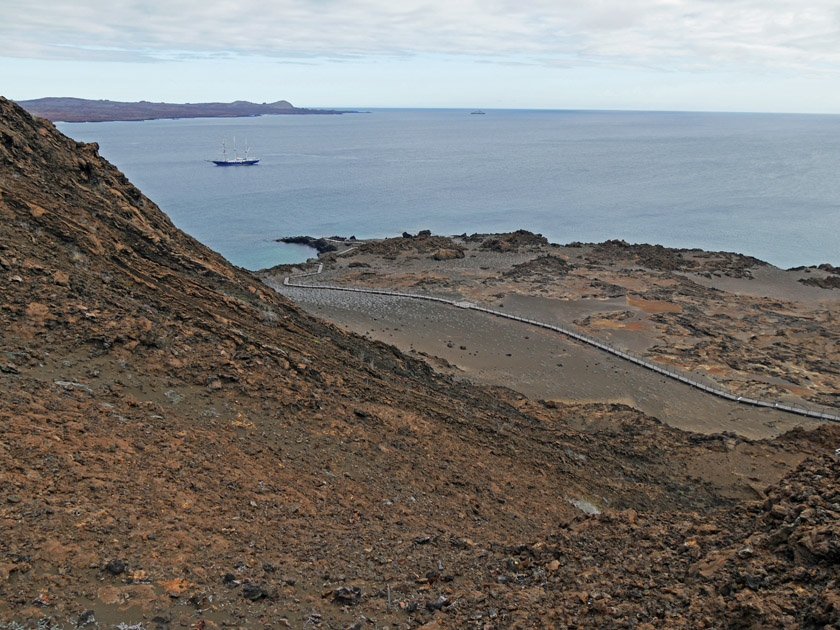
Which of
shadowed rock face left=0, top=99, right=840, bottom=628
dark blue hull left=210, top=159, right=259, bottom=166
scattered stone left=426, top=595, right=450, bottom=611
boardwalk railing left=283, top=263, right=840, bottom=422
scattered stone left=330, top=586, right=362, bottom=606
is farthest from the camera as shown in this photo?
dark blue hull left=210, top=159, right=259, bottom=166

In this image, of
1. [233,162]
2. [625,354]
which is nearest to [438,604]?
[625,354]

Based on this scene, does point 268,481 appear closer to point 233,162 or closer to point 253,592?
point 253,592

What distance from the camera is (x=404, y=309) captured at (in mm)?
37875

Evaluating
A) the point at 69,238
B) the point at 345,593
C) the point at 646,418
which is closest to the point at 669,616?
the point at 345,593

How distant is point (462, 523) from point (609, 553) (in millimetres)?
3218

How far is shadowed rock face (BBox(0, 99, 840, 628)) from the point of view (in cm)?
791

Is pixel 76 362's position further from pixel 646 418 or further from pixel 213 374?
pixel 646 418

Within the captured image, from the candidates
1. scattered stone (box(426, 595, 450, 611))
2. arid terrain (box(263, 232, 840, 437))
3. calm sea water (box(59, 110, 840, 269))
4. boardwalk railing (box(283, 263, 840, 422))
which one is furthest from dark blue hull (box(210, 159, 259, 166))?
scattered stone (box(426, 595, 450, 611))

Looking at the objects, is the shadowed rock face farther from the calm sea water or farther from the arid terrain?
the calm sea water

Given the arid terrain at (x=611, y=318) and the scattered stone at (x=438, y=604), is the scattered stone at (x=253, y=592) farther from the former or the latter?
the arid terrain at (x=611, y=318)

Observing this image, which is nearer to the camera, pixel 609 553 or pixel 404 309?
pixel 609 553

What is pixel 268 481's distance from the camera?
37.0 ft

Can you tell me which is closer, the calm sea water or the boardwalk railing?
the boardwalk railing

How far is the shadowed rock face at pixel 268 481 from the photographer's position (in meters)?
7.91
